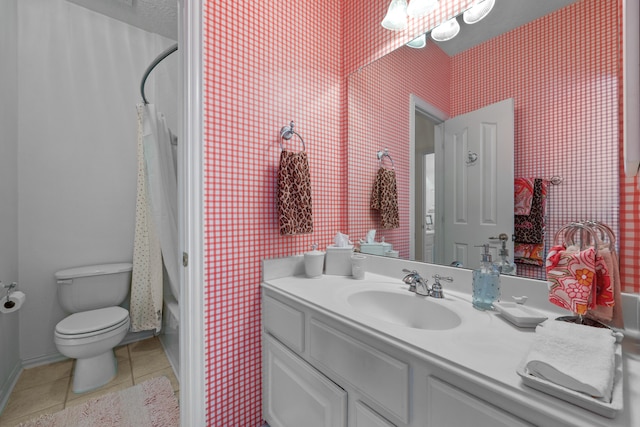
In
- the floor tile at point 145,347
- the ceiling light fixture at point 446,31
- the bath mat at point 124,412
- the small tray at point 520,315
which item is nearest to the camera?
the small tray at point 520,315

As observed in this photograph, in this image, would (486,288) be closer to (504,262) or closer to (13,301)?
(504,262)

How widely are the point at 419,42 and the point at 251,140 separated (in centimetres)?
94

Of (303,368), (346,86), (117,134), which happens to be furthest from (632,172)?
(117,134)

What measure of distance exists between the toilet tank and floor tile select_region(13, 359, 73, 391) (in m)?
0.38

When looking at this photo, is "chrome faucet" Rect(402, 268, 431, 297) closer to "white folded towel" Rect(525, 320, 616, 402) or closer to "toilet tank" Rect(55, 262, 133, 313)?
"white folded towel" Rect(525, 320, 616, 402)

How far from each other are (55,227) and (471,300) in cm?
275

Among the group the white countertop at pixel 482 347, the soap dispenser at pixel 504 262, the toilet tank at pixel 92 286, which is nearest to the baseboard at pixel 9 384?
the toilet tank at pixel 92 286

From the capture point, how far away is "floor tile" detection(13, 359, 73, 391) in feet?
5.86

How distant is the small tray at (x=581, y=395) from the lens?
0.46 m

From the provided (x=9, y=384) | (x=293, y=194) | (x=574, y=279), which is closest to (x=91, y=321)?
(x=9, y=384)

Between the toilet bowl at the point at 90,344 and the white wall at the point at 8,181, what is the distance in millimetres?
332

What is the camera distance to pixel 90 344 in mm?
1689

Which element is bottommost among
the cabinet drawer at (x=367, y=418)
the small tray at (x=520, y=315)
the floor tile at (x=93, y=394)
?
the floor tile at (x=93, y=394)

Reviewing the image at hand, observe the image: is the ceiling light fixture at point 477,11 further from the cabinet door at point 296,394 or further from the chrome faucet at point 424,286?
the cabinet door at point 296,394
